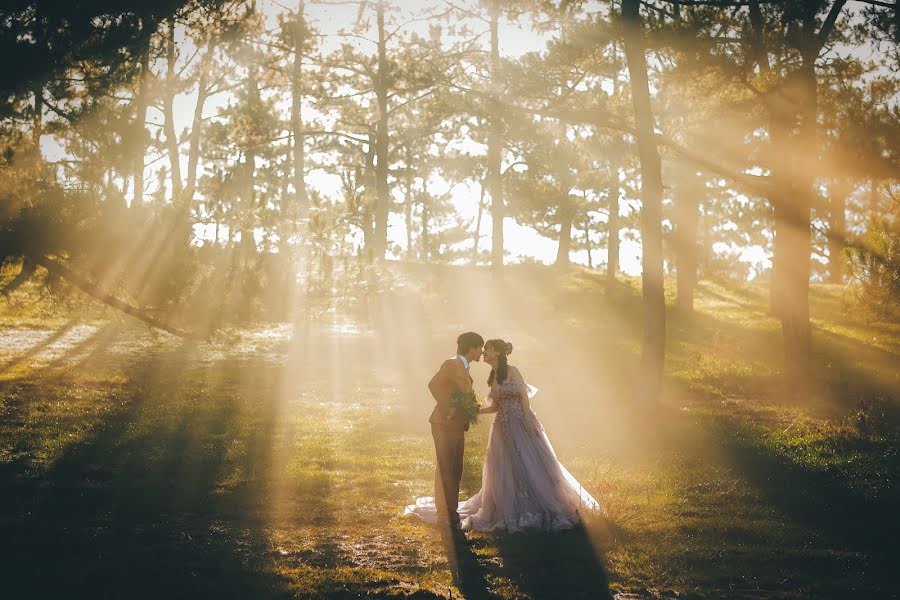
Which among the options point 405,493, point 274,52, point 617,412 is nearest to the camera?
point 405,493

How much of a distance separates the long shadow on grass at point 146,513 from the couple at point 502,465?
2.06 m

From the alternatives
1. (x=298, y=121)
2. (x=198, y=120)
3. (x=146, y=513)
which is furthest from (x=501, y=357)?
(x=198, y=120)

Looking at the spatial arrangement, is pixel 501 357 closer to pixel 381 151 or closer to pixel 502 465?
pixel 502 465

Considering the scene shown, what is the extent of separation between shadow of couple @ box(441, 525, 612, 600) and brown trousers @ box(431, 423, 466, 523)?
0.27 m

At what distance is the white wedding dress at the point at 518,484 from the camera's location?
7.68m

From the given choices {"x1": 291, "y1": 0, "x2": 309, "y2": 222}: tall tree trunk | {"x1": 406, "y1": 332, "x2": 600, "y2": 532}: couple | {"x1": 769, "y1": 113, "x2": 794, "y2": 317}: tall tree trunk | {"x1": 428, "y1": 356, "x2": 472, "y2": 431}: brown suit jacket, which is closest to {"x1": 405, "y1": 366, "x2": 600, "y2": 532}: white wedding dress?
{"x1": 406, "y1": 332, "x2": 600, "y2": 532}: couple

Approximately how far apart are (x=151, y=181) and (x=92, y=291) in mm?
1962

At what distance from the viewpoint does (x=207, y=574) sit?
618cm

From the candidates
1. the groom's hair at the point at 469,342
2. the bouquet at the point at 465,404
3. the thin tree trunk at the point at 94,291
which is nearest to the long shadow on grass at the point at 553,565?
the bouquet at the point at 465,404

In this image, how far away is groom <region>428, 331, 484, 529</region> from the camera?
777cm

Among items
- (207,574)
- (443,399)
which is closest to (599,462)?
(443,399)

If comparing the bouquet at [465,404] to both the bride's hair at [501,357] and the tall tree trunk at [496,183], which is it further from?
the tall tree trunk at [496,183]

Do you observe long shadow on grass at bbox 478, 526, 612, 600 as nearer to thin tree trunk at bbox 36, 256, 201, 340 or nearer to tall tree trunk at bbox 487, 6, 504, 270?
thin tree trunk at bbox 36, 256, 201, 340

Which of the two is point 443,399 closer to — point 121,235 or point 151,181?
point 121,235
